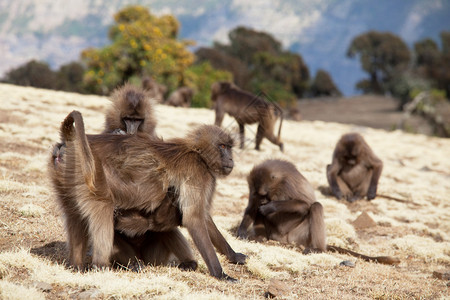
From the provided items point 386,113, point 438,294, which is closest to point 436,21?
point 386,113

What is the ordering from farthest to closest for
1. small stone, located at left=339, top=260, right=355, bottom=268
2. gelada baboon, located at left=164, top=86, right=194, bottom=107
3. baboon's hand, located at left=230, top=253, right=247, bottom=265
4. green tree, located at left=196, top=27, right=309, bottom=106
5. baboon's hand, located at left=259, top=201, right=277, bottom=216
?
1. green tree, located at left=196, top=27, right=309, bottom=106
2. gelada baboon, located at left=164, top=86, right=194, bottom=107
3. baboon's hand, located at left=259, top=201, right=277, bottom=216
4. small stone, located at left=339, top=260, right=355, bottom=268
5. baboon's hand, located at left=230, top=253, right=247, bottom=265

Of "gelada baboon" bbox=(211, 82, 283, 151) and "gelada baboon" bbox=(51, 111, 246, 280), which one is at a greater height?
"gelada baboon" bbox=(211, 82, 283, 151)

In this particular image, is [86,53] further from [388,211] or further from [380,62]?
[380,62]

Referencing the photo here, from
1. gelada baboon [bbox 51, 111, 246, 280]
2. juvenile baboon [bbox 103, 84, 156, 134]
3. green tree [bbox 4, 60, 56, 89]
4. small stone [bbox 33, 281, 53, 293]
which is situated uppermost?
green tree [bbox 4, 60, 56, 89]

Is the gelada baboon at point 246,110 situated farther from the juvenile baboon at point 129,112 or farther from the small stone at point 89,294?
the small stone at point 89,294

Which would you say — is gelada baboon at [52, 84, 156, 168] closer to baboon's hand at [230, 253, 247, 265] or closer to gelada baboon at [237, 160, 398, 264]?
gelada baboon at [237, 160, 398, 264]

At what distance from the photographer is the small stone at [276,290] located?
15.8ft

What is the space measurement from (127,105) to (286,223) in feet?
10.0

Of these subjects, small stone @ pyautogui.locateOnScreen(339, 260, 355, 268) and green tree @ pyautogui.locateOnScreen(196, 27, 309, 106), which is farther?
green tree @ pyautogui.locateOnScreen(196, 27, 309, 106)

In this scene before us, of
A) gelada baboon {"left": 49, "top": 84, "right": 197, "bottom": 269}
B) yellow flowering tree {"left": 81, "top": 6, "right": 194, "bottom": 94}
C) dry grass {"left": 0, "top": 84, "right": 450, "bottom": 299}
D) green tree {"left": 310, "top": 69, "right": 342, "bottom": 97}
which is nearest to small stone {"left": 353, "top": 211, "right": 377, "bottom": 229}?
dry grass {"left": 0, "top": 84, "right": 450, "bottom": 299}

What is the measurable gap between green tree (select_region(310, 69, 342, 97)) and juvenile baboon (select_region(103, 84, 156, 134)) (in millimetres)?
67827

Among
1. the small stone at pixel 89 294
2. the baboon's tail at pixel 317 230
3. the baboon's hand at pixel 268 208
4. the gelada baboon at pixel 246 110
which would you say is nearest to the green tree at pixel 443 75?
the gelada baboon at pixel 246 110

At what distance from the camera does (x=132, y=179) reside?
4.82 metres

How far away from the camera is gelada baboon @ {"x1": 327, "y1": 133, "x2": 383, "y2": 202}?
11414 mm
